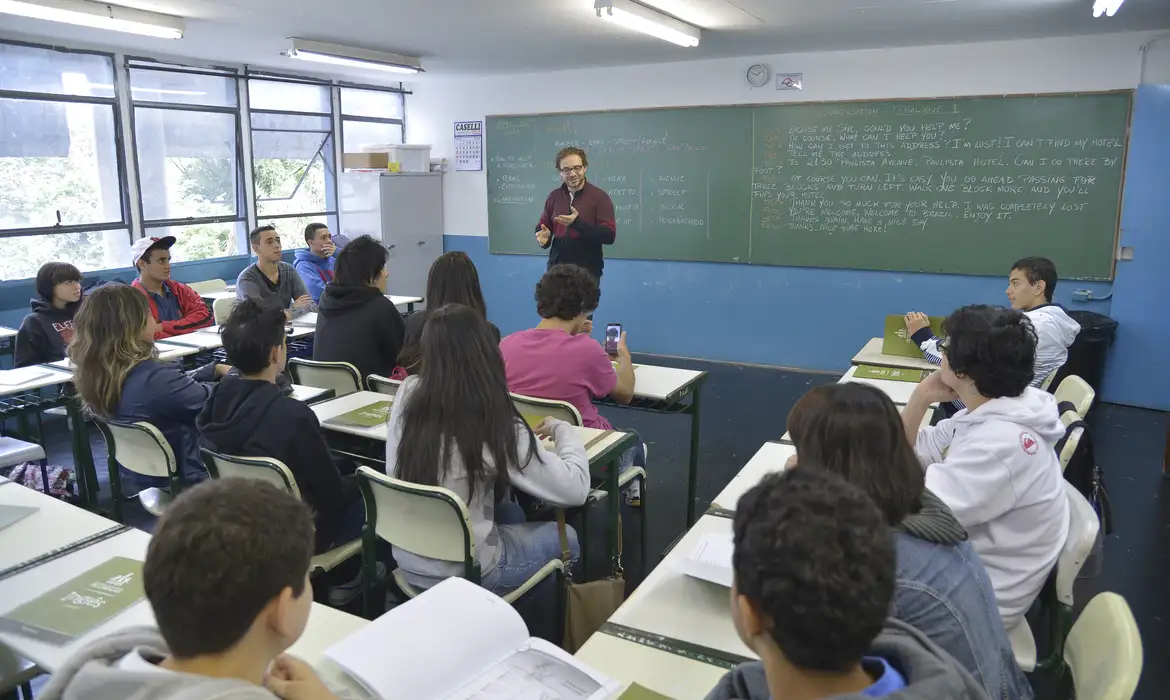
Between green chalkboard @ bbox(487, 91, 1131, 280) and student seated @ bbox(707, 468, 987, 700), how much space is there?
5.72m

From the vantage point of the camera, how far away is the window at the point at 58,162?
5789mm

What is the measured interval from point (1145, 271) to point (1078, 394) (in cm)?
323

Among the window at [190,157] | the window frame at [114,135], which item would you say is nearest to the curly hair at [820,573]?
the window frame at [114,135]

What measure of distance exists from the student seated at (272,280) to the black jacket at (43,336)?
0.98m

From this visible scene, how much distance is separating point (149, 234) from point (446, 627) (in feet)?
20.8

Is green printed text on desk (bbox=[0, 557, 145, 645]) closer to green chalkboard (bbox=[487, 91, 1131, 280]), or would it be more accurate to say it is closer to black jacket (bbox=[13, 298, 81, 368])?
black jacket (bbox=[13, 298, 81, 368])

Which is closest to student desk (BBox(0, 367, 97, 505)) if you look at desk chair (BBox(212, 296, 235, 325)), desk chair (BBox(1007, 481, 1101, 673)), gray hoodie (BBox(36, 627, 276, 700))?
desk chair (BBox(212, 296, 235, 325))

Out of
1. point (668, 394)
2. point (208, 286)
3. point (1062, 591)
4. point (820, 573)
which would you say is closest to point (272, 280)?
point (208, 286)

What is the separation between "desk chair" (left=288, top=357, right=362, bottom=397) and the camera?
142 inches

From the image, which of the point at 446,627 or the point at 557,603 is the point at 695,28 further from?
the point at 446,627

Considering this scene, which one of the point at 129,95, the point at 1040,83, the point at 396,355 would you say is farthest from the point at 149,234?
the point at 1040,83

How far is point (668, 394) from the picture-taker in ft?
11.2

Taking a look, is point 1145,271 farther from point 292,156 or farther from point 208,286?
point 292,156

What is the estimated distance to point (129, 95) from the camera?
6.41m
